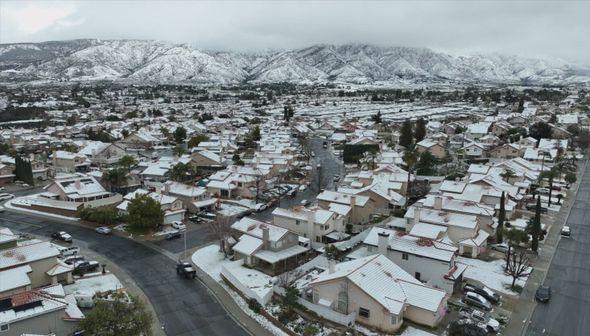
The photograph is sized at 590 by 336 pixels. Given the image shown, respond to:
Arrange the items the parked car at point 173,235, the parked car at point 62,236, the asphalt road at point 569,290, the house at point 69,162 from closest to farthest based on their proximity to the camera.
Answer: the asphalt road at point 569,290 → the parked car at point 62,236 → the parked car at point 173,235 → the house at point 69,162

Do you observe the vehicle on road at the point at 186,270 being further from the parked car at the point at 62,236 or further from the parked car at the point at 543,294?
the parked car at the point at 543,294

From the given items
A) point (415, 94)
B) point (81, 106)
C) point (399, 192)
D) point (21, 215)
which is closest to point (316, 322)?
point (399, 192)

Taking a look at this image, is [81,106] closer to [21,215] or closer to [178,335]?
[21,215]

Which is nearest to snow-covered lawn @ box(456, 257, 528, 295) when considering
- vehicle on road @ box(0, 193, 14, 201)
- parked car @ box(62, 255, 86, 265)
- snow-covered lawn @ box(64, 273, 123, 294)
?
snow-covered lawn @ box(64, 273, 123, 294)

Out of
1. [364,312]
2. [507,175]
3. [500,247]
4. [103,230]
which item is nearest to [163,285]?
[364,312]

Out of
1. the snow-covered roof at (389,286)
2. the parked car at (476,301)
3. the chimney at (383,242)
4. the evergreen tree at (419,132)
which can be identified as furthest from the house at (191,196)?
the evergreen tree at (419,132)

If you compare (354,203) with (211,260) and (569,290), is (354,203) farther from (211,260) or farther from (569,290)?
(569,290)

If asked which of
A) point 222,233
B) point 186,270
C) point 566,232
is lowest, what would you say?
point 186,270
